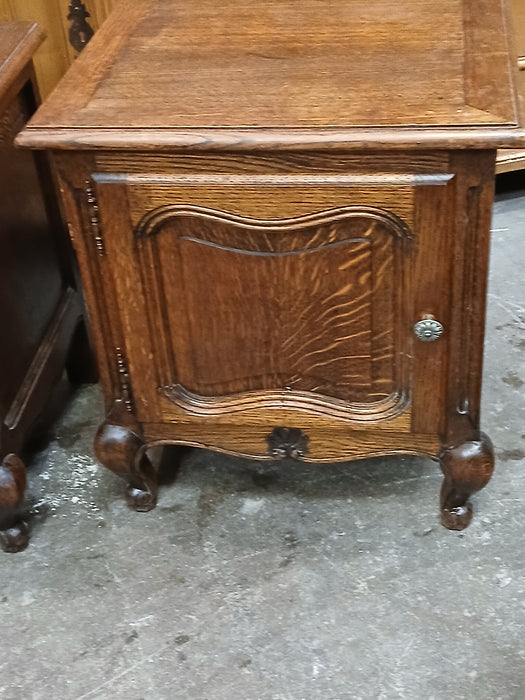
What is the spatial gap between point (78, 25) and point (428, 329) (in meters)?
1.02

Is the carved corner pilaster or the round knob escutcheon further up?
the carved corner pilaster

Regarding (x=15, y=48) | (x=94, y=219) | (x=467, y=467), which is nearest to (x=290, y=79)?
(x=94, y=219)

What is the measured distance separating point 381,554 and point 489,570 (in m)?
0.15

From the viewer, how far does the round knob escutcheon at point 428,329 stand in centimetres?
108

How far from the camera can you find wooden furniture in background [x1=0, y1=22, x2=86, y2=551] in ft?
4.09

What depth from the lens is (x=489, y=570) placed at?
1244 mm

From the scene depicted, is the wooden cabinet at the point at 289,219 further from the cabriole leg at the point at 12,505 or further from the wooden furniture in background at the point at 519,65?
the wooden furniture in background at the point at 519,65

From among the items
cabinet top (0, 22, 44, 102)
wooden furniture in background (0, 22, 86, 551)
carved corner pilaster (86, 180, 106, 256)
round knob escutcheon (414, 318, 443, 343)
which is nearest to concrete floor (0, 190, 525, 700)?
wooden furniture in background (0, 22, 86, 551)

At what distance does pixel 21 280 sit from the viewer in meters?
1.32

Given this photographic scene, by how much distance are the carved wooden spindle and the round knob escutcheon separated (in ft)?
3.22

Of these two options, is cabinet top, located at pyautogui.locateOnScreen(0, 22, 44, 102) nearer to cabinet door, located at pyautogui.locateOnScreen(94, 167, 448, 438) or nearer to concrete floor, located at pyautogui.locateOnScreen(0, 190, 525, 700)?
cabinet door, located at pyautogui.locateOnScreen(94, 167, 448, 438)

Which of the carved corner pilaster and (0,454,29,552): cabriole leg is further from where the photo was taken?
(0,454,29,552): cabriole leg

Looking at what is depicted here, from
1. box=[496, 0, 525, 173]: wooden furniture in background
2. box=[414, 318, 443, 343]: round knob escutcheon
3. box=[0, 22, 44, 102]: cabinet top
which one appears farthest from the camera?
box=[496, 0, 525, 173]: wooden furniture in background

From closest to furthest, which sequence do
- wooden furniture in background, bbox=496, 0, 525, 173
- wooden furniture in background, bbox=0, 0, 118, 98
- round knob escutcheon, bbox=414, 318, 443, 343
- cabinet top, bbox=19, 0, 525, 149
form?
cabinet top, bbox=19, 0, 525, 149 → round knob escutcheon, bbox=414, 318, 443, 343 → wooden furniture in background, bbox=0, 0, 118, 98 → wooden furniture in background, bbox=496, 0, 525, 173
